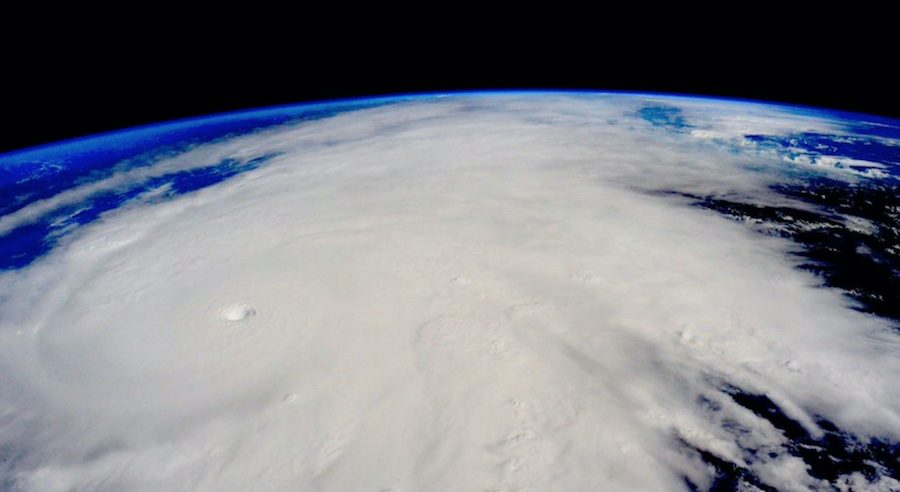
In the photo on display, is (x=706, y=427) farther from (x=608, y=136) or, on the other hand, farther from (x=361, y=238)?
(x=608, y=136)

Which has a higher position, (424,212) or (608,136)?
(608,136)

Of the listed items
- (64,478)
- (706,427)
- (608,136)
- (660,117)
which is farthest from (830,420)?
(660,117)

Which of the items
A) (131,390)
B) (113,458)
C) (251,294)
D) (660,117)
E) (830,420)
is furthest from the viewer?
(660,117)

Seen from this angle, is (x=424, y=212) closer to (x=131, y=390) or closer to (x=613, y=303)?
(x=613, y=303)

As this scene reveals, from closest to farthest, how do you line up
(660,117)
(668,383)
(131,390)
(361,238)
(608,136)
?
1. (668,383)
2. (131,390)
3. (361,238)
4. (608,136)
5. (660,117)

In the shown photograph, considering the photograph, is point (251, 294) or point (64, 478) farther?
point (251, 294)

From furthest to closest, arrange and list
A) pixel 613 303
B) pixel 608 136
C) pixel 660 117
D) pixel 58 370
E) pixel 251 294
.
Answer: pixel 660 117
pixel 608 136
pixel 251 294
pixel 613 303
pixel 58 370

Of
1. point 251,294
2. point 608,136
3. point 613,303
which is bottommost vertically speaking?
point 251,294

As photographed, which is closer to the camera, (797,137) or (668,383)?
(668,383)

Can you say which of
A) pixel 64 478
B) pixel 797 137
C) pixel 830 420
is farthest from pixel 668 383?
pixel 797 137
